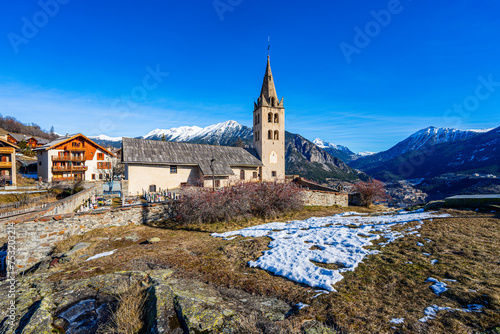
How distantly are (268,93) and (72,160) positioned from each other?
41.5 m

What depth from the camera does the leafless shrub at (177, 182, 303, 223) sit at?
12.6 m

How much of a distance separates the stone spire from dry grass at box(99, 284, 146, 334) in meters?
30.4

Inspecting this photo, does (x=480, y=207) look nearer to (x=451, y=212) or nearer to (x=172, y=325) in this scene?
(x=451, y=212)

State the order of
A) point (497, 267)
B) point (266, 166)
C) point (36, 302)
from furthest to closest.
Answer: point (266, 166) → point (497, 267) → point (36, 302)

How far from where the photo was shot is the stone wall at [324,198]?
61.2 ft

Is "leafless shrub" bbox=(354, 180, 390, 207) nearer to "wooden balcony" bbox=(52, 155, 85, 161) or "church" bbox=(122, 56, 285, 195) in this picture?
"church" bbox=(122, 56, 285, 195)

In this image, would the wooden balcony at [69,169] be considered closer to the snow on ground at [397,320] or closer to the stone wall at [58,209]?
the stone wall at [58,209]

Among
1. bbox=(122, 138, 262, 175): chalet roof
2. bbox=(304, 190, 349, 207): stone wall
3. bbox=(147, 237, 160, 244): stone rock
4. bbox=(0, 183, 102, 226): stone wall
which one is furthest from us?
bbox=(122, 138, 262, 175): chalet roof

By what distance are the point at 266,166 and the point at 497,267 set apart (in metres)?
28.2

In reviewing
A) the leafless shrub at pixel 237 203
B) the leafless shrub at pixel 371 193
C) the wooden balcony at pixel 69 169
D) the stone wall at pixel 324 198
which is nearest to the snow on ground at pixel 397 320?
the leafless shrub at pixel 237 203

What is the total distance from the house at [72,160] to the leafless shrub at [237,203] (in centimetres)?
3964

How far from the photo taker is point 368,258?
610cm

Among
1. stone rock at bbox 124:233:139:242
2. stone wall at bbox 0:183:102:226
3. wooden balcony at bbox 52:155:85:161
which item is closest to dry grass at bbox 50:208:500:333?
stone rock at bbox 124:233:139:242

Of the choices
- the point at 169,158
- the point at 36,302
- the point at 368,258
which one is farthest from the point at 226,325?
the point at 169,158
